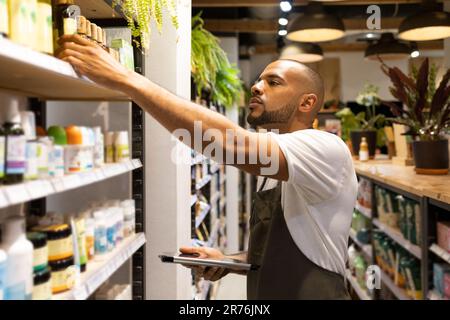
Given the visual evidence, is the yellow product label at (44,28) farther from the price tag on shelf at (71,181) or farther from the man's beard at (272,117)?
the man's beard at (272,117)

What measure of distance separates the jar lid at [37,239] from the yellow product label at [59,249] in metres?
0.08

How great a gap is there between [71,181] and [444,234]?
7.14 feet

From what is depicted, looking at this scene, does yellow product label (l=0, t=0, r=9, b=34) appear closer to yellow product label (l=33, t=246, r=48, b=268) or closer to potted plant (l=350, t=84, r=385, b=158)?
yellow product label (l=33, t=246, r=48, b=268)

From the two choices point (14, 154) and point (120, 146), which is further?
point (120, 146)

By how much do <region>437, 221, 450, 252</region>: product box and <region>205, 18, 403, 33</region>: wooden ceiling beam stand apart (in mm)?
5330

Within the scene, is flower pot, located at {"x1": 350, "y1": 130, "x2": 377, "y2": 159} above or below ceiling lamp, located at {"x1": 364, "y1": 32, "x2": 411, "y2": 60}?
below

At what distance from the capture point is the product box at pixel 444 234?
2.68 meters

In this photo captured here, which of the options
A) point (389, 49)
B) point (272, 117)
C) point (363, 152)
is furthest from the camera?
Answer: point (389, 49)

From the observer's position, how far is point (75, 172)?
162 cm

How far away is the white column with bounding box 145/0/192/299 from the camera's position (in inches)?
98.0

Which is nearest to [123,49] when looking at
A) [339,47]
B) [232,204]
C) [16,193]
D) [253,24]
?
[16,193]

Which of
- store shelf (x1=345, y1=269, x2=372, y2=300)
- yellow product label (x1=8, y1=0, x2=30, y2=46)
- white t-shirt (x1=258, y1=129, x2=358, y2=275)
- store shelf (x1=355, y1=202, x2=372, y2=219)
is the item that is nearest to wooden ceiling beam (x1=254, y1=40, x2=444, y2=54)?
store shelf (x1=355, y1=202, x2=372, y2=219)

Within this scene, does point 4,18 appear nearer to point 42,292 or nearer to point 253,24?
point 42,292

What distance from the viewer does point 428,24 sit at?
14.0 feet
